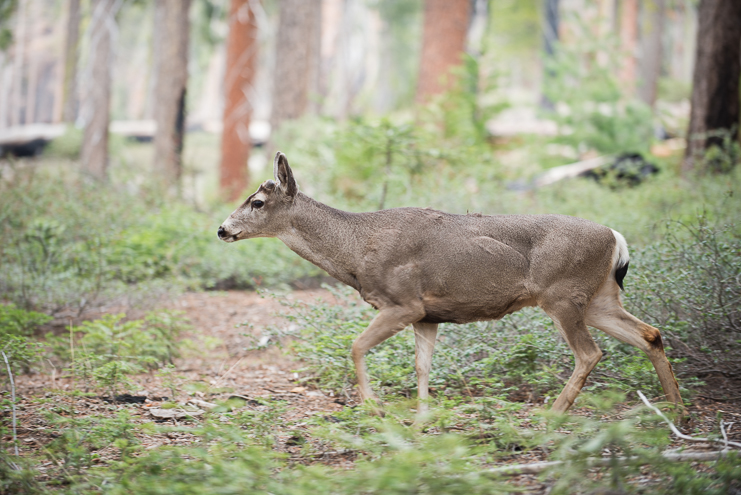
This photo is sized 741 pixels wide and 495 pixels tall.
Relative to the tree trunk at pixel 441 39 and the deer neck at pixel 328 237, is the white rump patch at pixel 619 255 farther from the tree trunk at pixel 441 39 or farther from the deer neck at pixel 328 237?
the tree trunk at pixel 441 39

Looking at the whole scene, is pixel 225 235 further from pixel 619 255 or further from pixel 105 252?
pixel 105 252

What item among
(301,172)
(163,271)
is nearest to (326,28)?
(301,172)

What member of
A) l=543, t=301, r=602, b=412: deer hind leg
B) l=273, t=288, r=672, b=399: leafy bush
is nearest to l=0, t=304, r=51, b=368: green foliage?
l=273, t=288, r=672, b=399: leafy bush

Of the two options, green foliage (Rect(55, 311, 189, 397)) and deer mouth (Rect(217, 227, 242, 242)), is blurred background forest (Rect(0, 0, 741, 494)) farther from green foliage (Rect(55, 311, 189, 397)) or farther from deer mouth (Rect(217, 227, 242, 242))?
deer mouth (Rect(217, 227, 242, 242))

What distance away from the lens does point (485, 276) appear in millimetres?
5273

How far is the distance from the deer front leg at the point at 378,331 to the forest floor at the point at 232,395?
1.18 feet

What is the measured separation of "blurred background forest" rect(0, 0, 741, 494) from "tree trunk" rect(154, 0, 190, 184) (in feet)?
0.20

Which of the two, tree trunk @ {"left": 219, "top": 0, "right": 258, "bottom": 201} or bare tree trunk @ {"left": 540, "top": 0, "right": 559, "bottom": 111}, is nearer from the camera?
tree trunk @ {"left": 219, "top": 0, "right": 258, "bottom": 201}

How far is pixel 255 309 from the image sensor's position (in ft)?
30.7

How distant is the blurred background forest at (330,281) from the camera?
404cm

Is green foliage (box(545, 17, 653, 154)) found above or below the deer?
above

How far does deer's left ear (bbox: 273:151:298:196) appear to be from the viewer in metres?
5.63

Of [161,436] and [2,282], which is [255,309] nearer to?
[2,282]

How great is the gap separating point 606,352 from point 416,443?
273cm
